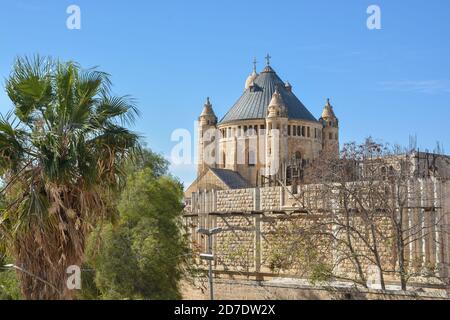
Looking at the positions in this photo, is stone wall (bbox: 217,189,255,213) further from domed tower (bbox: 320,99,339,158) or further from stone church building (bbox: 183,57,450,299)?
domed tower (bbox: 320,99,339,158)

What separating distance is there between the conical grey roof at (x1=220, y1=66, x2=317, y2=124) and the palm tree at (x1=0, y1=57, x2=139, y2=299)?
3925 centimetres

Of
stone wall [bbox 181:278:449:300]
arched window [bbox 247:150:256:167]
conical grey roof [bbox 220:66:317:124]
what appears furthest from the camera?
conical grey roof [bbox 220:66:317:124]

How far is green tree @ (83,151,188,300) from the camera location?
15.0 metres

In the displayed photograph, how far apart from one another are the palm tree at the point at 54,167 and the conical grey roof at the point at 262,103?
39249 mm

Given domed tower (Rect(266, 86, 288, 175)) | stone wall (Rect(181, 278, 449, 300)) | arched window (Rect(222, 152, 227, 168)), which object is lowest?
stone wall (Rect(181, 278, 449, 300))

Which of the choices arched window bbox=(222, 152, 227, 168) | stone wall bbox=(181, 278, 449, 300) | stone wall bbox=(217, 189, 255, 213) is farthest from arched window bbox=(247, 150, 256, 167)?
stone wall bbox=(181, 278, 449, 300)

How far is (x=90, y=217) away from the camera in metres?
9.11

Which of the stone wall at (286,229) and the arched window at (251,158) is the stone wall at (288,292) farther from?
the arched window at (251,158)

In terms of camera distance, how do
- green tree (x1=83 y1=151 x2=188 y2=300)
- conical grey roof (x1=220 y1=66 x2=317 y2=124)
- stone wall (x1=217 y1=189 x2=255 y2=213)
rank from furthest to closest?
conical grey roof (x1=220 y1=66 x2=317 y2=124) → stone wall (x1=217 y1=189 x2=255 y2=213) → green tree (x1=83 y1=151 x2=188 y2=300)

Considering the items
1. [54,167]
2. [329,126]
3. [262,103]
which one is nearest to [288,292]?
[54,167]

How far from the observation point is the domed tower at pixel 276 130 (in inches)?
1818

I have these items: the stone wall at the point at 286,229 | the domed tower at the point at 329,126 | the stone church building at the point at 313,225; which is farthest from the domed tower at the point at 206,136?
the stone wall at the point at 286,229

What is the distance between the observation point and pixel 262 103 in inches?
1954
